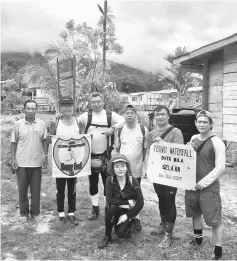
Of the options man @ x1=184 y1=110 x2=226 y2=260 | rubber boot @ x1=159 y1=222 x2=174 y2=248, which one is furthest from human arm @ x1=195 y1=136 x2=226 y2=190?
rubber boot @ x1=159 y1=222 x2=174 y2=248

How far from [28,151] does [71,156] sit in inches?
27.6

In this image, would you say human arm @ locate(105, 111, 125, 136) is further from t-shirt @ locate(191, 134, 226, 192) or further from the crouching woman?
t-shirt @ locate(191, 134, 226, 192)

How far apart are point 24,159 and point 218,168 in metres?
2.77

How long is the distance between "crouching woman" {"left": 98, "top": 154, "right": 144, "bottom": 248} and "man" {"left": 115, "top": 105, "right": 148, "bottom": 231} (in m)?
0.19

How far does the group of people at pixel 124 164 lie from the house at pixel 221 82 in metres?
4.35

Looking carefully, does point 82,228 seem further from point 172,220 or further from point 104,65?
point 104,65

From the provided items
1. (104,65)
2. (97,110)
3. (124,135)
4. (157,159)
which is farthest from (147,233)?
(104,65)

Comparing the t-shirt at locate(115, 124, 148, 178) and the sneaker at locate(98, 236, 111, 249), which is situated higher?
the t-shirt at locate(115, 124, 148, 178)

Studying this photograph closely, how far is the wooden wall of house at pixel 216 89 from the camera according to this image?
25.8ft

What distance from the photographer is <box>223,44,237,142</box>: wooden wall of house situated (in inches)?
291

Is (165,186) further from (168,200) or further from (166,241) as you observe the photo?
(166,241)

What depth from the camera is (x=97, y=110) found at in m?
4.18

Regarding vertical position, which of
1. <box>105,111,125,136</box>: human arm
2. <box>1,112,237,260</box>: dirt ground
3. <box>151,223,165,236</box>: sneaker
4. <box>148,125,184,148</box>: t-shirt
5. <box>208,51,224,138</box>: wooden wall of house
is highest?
<box>208,51,224,138</box>: wooden wall of house

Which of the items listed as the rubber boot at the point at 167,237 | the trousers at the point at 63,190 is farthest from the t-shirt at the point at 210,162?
the trousers at the point at 63,190
